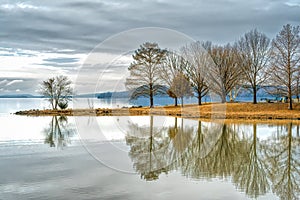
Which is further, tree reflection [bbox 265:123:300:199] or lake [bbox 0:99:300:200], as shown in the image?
tree reflection [bbox 265:123:300:199]

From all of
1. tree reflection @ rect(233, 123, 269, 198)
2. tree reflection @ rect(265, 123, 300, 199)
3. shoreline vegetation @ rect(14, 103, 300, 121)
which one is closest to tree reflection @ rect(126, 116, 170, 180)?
tree reflection @ rect(233, 123, 269, 198)

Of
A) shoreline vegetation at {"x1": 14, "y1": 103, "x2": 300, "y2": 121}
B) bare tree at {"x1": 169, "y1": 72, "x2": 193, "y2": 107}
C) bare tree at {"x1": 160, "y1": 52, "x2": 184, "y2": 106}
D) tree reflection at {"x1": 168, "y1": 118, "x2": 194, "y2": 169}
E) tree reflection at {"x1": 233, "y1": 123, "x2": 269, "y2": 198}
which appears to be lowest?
tree reflection at {"x1": 233, "y1": 123, "x2": 269, "y2": 198}

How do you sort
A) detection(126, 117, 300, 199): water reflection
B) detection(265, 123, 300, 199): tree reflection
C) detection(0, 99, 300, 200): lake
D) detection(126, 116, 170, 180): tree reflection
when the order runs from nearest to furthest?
1. detection(0, 99, 300, 200): lake
2. detection(265, 123, 300, 199): tree reflection
3. detection(126, 117, 300, 199): water reflection
4. detection(126, 116, 170, 180): tree reflection

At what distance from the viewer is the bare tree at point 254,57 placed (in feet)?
147

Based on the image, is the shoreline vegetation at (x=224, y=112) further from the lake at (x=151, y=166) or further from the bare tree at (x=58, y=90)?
the lake at (x=151, y=166)

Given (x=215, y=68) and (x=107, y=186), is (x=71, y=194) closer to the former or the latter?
(x=107, y=186)

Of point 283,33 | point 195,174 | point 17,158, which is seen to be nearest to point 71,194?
point 195,174

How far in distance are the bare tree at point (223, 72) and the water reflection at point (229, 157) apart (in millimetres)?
21818

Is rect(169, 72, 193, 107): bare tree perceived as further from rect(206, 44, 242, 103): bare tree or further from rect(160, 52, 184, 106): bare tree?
rect(206, 44, 242, 103): bare tree

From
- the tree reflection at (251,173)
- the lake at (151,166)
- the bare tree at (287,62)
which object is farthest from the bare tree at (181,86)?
the tree reflection at (251,173)

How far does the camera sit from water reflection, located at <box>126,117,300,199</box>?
12234 mm

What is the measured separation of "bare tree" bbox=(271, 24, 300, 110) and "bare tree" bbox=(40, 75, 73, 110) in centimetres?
2555

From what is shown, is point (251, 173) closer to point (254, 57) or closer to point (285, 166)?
point (285, 166)

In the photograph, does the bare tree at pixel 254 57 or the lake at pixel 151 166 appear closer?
the lake at pixel 151 166
